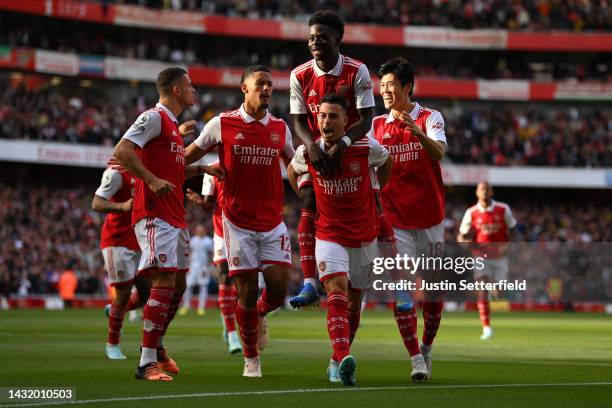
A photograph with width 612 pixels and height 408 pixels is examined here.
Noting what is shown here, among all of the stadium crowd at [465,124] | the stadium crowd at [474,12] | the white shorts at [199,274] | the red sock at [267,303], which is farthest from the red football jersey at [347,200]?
the stadium crowd at [474,12]

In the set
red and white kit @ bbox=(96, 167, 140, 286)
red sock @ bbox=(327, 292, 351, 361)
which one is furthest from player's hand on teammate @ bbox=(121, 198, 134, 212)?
red sock @ bbox=(327, 292, 351, 361)

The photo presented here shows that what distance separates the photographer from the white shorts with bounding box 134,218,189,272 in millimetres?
11008

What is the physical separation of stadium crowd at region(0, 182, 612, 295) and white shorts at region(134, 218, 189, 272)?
28.3 meters

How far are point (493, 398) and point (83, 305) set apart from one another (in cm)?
3057

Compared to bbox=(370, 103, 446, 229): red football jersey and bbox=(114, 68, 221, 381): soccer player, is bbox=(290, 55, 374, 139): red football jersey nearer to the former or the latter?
bbox=(370, 103, 446, 229): red football jersey

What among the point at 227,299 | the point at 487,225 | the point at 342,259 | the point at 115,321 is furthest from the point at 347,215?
the point at 487,225

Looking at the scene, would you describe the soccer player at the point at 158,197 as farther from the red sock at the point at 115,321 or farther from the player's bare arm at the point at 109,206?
the red sock at the point at 115,321

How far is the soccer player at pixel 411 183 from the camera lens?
38.2 ft

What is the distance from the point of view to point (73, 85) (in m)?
53.0

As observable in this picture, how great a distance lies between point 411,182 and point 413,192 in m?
0.11

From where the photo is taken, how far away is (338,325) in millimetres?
10047

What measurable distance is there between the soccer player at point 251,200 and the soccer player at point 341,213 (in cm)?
89

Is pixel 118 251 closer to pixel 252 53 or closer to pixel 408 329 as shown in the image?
pixel 408 329

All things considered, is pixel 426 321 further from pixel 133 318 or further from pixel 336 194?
pixel 133 318
